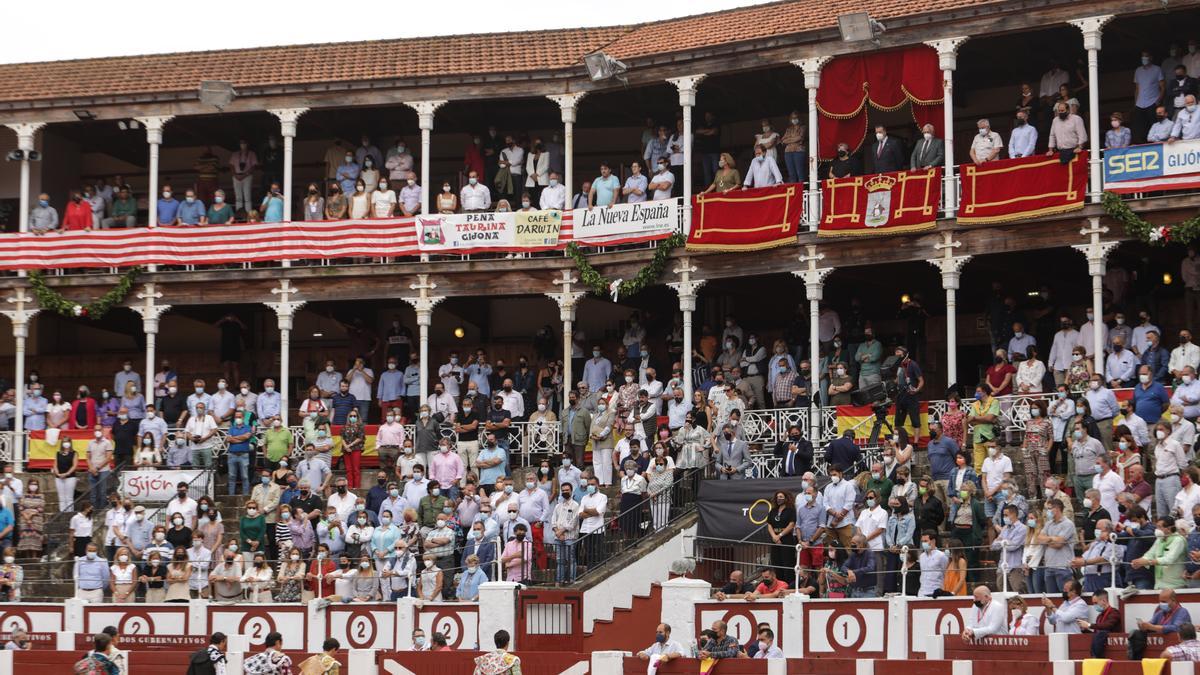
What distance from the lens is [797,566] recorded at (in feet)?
80.8

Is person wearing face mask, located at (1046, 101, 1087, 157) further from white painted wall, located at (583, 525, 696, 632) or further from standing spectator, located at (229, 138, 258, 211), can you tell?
standing spectator, located at (229, 138, 258, 211)

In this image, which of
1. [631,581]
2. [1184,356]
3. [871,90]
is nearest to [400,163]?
[871,90]

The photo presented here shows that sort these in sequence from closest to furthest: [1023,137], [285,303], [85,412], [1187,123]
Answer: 1. [1187,123]
2. [1023,137]
3. [85,412]
4. [285,303]

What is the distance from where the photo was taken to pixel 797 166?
108 ft

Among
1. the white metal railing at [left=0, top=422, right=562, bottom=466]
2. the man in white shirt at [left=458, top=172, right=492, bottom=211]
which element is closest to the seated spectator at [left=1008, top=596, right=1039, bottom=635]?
the white metal railing at [left=0, top=422, right=562, bottom=466]

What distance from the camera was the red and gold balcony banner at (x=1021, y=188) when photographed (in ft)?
97.7

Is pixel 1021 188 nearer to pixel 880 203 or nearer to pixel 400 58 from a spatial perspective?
pixel 880 203

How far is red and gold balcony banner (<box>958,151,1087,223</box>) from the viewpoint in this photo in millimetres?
29766

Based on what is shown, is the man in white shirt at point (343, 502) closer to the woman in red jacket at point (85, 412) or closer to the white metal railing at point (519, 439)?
the white metal railing at point (519, 439)

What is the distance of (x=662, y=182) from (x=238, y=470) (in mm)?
8594

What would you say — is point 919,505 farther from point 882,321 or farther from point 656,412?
point 882,321

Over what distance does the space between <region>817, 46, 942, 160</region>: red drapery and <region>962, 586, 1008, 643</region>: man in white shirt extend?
12.3m

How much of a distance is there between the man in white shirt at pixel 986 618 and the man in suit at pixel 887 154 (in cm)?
1165

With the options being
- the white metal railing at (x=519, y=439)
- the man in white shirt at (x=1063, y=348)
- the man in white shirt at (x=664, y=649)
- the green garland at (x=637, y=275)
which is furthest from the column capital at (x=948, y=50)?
the man in white shirt at (x=664, y=649)
